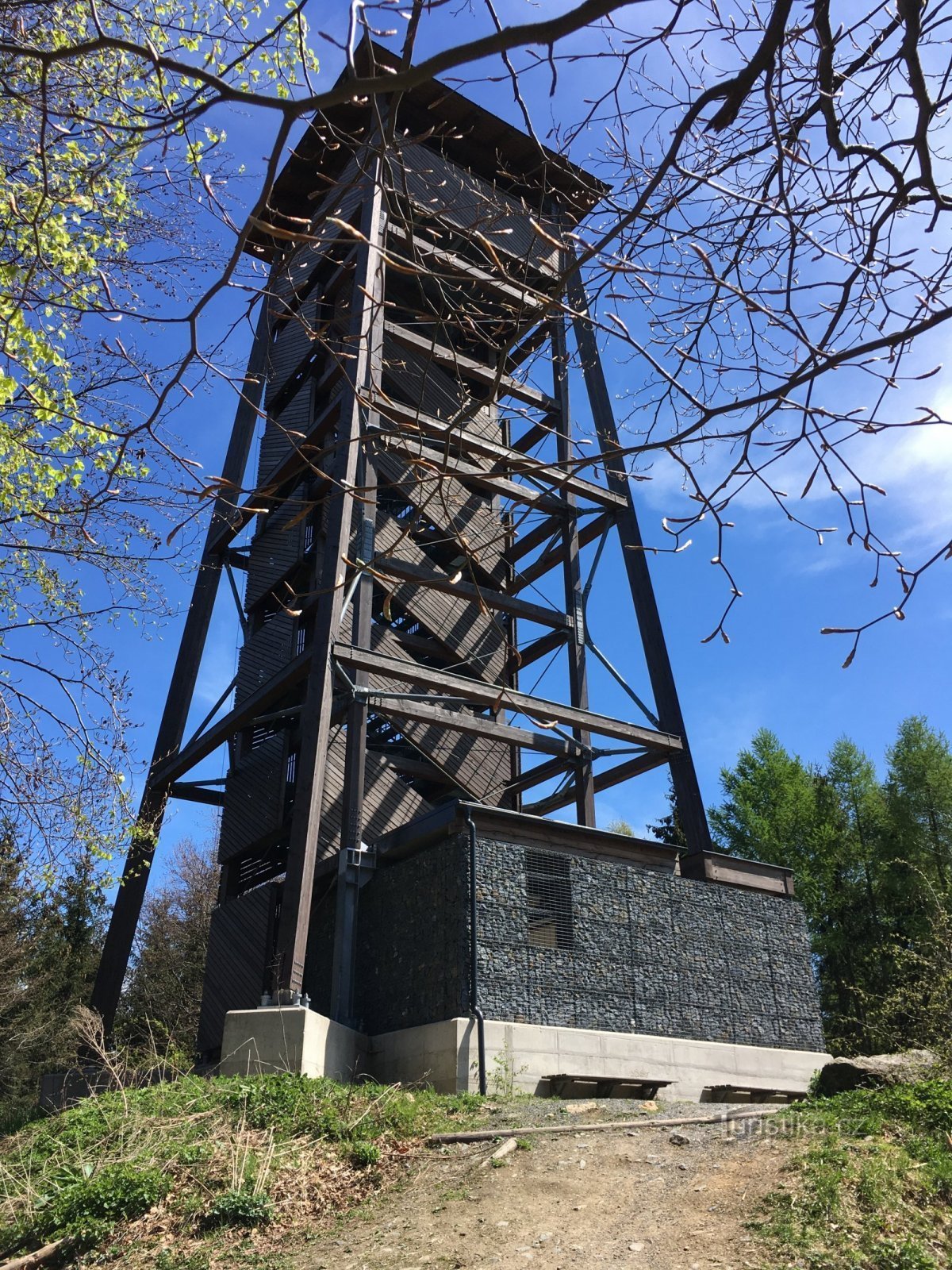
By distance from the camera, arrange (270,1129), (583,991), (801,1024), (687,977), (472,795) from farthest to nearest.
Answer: (472,795) → (801,1024) → (687,977) → (583,991) → (270,1129)

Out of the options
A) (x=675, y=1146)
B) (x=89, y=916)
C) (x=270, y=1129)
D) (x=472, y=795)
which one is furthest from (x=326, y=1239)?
(x=89, y=916)

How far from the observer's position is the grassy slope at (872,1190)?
19.5 ft

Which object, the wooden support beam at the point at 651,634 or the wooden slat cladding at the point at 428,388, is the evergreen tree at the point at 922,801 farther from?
the wooden slat cladding at the point at 428,388

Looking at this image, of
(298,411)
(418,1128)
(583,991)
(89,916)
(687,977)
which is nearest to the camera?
(418,1128)

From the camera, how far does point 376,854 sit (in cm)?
1484

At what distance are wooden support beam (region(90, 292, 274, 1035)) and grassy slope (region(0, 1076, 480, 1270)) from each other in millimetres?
5389

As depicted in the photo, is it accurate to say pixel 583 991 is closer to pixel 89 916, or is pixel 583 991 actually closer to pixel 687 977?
pixel 687 977

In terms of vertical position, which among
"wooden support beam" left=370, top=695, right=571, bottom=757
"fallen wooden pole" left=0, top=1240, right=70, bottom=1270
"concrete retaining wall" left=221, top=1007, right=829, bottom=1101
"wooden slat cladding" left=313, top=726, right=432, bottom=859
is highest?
"wooden support beam" left=370, top=695, right=571, bottom=757

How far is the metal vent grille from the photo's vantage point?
518 inches

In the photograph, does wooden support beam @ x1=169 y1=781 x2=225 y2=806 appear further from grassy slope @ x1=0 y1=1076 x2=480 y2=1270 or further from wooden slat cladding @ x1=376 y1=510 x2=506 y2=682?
grassy slope @ x1=0 y1=1076 x2=480 y2=1270

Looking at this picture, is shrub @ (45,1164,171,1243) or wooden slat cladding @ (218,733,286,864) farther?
wooden slat cladding @ (218,733,286,864)

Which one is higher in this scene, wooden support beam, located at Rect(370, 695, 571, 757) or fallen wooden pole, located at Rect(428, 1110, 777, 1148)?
wooden support beam, located at Rect(370, 695, 571, 757)

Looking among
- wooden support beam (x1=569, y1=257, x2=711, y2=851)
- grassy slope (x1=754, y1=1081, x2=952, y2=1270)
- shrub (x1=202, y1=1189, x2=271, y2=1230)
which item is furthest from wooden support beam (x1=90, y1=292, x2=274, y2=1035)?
grassy slope (x1=754, y1=1081, x2=952, y2=1270)

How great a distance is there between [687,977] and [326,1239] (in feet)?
27.1
